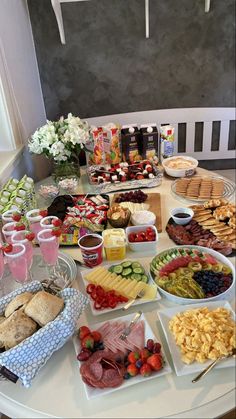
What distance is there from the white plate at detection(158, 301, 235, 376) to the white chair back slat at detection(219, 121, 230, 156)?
1849 mm

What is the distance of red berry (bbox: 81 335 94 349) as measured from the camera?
0.90 m

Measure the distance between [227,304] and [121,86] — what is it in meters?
1.82

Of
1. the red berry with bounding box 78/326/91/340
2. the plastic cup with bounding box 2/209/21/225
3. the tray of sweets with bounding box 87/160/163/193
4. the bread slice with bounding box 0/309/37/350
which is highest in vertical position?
the plastic cup with bounding box 2/209/21/225

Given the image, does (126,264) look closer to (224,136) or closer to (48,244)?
(48,244)

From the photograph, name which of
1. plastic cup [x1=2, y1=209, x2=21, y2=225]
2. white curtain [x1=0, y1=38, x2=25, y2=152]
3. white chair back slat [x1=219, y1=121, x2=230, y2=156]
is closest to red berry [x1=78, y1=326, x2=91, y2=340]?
plastic cup [x1=2, y1=209, x2=21, y2=225]

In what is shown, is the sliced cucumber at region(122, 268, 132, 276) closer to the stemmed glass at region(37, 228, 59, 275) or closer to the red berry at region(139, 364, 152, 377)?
the stemmed glass at region(37, 228, 59, 275)

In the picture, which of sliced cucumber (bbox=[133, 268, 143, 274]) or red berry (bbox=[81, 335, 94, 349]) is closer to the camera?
red berry (bbox=[81, 335, 94, 349])

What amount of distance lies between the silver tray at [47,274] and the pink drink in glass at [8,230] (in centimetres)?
14

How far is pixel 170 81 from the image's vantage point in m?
2.40

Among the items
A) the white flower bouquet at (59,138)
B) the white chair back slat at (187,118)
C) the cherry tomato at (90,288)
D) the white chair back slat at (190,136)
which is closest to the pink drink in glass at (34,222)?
the cherry tomato at (90,288)

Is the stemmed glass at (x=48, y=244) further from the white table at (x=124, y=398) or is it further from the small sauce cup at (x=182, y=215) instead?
the small sauce cup at (x=182, y=215)

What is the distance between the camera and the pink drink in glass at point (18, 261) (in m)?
1.06

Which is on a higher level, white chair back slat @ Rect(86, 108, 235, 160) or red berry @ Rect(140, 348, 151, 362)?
white chair back slat @ Rect(86, 108, 235, 160)

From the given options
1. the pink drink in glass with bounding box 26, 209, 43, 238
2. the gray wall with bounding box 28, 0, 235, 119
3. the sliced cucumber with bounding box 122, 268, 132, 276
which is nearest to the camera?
the sliced cucumber with bounding box 122, 268, 132, 276
